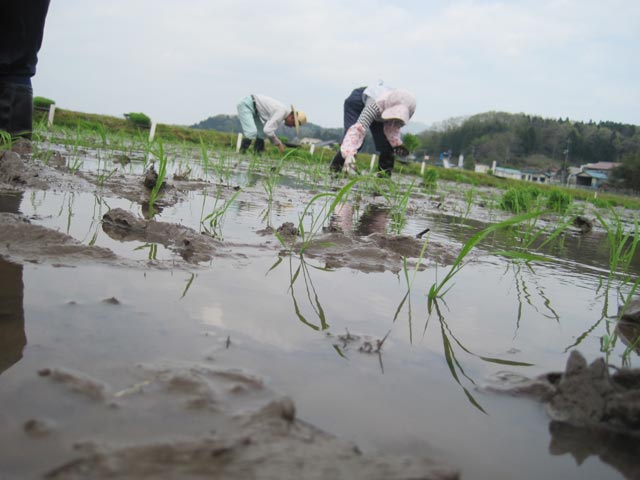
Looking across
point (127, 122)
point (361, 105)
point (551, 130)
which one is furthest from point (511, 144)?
point (361, 105)

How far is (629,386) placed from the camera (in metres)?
0.71

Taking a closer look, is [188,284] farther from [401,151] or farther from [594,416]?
[401,151]

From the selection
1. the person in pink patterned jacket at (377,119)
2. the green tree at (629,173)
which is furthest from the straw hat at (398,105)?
the green tree at (629,173)

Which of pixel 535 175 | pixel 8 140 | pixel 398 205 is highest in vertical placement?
pixel 535 175

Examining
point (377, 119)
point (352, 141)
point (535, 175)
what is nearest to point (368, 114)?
point (377, 119)

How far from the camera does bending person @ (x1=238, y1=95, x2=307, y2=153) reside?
34.5ft

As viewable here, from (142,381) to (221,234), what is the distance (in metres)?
1.12

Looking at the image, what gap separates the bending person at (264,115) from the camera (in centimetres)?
1051

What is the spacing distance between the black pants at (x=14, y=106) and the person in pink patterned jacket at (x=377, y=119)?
310cm

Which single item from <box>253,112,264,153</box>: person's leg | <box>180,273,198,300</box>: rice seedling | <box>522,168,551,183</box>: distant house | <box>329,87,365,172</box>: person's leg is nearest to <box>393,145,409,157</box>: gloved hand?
<box>329,87,365,172</box>: person's leg

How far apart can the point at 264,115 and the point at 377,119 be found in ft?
16.1

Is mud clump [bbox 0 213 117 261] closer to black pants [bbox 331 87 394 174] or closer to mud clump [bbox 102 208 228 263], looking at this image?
mud clump [bbox 102 208 228 263]

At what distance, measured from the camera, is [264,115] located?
1078 centimetres

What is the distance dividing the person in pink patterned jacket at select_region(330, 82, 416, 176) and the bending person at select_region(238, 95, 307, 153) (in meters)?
3.83
